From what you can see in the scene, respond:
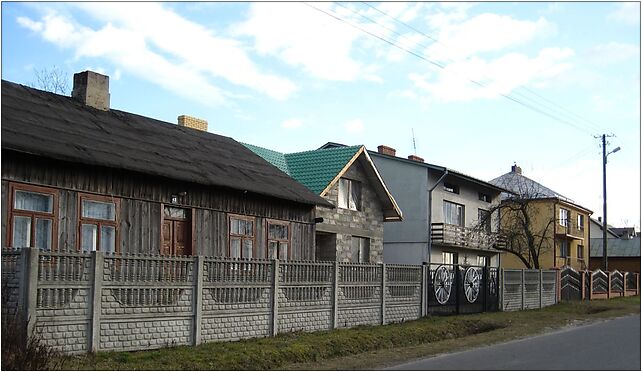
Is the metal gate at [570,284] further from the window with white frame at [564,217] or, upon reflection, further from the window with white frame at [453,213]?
the window with white frame at [564,217]

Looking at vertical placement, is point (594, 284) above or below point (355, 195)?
below

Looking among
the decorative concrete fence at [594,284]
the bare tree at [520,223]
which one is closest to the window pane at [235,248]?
the decorative concrete fence at [594,284]

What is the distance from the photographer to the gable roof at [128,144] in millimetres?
14469

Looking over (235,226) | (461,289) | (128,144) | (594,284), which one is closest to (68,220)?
(128,144)

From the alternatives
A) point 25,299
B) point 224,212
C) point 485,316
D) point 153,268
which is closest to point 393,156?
point 485,316

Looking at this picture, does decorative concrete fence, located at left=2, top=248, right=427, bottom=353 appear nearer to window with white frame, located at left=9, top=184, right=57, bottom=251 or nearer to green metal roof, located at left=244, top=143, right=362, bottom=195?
window with white frame, located at left=9, top=184, right=57, bottom=251

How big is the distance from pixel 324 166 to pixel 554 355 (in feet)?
47.5

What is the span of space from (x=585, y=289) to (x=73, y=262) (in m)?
28.4

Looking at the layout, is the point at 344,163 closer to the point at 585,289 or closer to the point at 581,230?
the point at 585,289

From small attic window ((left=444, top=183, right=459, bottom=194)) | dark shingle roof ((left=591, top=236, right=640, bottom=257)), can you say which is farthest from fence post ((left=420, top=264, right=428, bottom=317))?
dark shingle roof ((left=591, top=236, right=640, bottom=257))

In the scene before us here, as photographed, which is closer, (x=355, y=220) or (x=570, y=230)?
(x=355, y=220)

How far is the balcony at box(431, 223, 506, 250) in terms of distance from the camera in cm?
3772

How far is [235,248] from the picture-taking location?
1916cm

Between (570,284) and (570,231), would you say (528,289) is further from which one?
(570,231)
